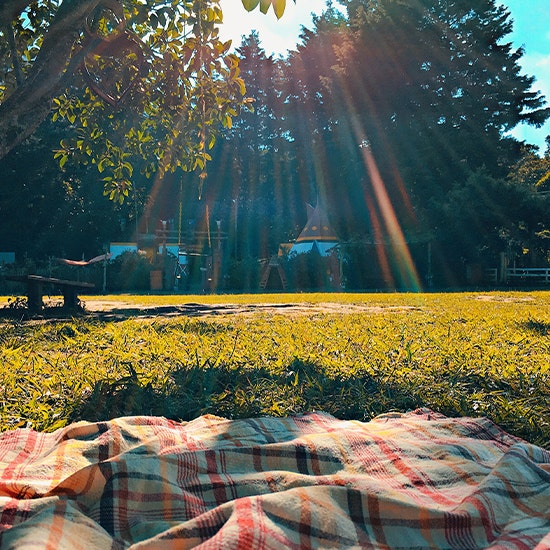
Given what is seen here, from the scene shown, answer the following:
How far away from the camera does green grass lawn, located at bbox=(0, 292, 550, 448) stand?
9.62ft

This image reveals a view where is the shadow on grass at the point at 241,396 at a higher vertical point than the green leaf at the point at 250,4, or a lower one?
lower

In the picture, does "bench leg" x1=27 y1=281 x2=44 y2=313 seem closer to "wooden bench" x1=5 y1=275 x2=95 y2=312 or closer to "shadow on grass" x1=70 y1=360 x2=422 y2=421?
"wooden bench" x1=5 y1=275 x2=95 y2=312

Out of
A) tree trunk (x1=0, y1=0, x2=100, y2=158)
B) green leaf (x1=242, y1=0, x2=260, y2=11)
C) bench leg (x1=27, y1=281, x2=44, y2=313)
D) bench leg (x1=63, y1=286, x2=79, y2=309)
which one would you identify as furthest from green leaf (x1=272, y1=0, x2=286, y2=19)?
bench leg (x1=63, y1=286, x2=79, y2=309)

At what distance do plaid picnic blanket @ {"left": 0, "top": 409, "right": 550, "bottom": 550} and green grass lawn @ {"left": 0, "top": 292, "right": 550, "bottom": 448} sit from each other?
0.52 metres

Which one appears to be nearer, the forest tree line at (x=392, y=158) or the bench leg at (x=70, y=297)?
the bench leg at (x=70, y=297)

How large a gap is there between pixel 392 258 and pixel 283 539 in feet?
76.3

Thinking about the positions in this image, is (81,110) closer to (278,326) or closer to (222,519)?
(278,326)

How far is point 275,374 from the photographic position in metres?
3.64

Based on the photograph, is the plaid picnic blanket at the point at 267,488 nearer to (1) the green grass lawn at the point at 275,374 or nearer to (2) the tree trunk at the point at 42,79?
(1) the green grass lawn at the point at 275,374

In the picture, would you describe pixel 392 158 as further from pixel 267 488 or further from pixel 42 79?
pixel 267 488

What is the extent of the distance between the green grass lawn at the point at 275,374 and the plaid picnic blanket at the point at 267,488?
518mm

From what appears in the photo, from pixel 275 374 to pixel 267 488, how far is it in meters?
1.95

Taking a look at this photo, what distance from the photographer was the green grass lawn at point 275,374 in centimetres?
293

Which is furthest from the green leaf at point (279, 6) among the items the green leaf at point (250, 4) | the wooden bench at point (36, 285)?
the wooden bench at point (36, 285)
